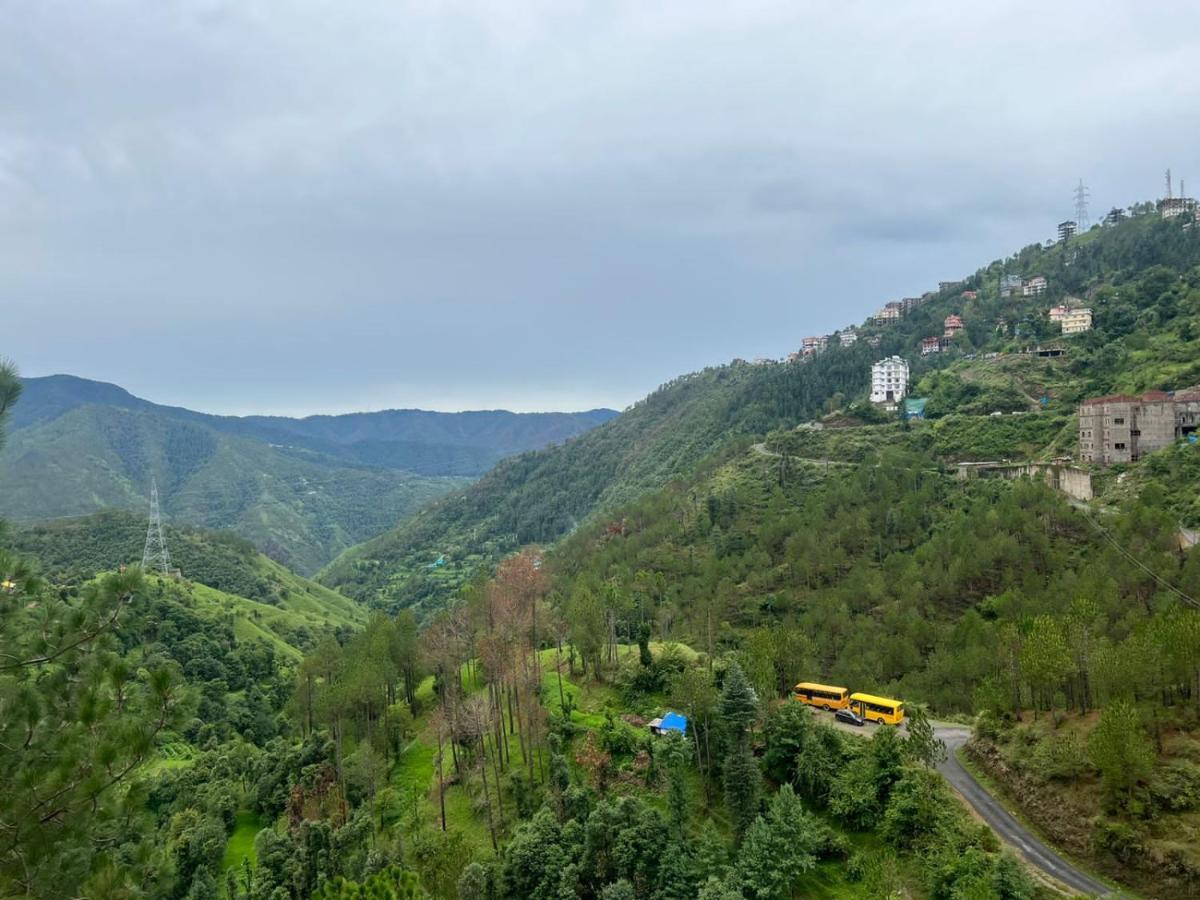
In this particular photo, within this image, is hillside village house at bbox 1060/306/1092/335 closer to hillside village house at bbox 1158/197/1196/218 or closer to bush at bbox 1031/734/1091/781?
hillside village house at bbox 1158/197/1196/218

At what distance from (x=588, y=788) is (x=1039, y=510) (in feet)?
143

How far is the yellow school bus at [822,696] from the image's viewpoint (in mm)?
32812

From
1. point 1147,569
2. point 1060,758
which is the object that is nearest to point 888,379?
point 1147,569

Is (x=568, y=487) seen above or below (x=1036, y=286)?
below

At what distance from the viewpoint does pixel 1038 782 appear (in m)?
23.0

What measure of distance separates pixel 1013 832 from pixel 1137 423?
184ft

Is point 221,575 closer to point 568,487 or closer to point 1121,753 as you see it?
point 568,487

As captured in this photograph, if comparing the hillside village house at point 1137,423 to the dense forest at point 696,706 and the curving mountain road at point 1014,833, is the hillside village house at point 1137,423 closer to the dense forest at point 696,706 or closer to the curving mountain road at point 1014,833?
the dense forest at point 696,706

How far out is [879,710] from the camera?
31.6 metres

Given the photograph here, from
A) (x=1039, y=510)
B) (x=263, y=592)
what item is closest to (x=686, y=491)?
(x=1039, y=510)

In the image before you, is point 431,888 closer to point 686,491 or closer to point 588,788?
point 588,788

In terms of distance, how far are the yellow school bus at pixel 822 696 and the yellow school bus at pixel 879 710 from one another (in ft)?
2.26

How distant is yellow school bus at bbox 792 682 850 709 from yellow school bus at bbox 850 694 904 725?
69 centimetres

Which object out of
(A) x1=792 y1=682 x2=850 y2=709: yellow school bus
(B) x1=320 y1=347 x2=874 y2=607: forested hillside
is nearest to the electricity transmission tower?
(B) x1=320 y1=347 x2=874 y2=607: forested hillside
